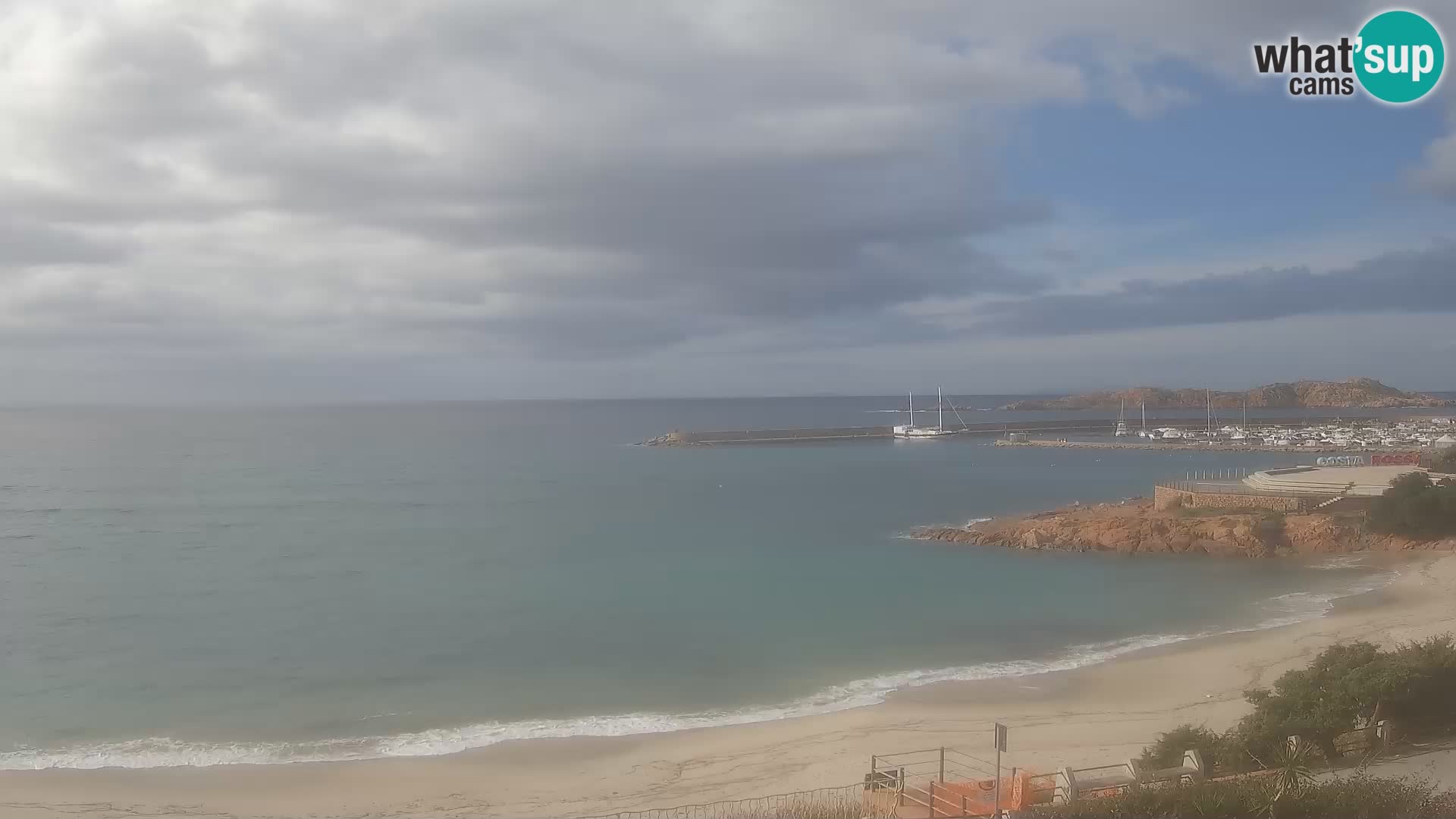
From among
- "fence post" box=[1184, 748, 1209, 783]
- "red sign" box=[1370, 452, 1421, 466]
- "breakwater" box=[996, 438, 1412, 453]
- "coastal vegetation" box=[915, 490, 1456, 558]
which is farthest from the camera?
"breakwater" box=[996, 438, 1412, 453]

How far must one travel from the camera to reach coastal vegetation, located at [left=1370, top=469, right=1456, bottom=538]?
3064cm

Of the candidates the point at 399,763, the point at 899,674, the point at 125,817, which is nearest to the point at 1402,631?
the point at 899,674

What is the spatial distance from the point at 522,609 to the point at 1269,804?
70.7 ft

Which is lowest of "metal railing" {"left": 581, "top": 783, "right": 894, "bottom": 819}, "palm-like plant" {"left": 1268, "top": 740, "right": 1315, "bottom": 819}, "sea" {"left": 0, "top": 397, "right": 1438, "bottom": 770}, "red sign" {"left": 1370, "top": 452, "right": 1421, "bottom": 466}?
"sea" {"left": 0, "top": 397, "right": 1438, "bottom": 770}

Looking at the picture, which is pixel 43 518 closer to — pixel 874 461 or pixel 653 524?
pixel 653 524

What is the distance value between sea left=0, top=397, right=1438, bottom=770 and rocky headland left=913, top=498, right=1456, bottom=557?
5.03 ft

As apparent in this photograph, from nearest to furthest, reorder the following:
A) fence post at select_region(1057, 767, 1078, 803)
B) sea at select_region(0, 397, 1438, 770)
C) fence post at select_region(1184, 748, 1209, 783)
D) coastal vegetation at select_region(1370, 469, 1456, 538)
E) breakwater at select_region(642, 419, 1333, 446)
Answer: fence post at select_region(1057, 767, 1078, 803), fence post at select_region(1184, 748, 1209, 783), sea at select_region(0, 397, 1438, 770), coastal vegetation at select_region(1370, 469, 1456, 538), breakwater at select_region(642, 419, 1333, 446)

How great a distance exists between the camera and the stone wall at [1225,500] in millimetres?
34816

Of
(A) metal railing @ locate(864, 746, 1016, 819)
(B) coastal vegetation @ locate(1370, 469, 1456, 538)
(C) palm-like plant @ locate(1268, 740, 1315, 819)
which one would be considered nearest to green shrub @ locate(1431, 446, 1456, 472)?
(B) coastal vegetation @ locate(1370, 469, 1456, 538)

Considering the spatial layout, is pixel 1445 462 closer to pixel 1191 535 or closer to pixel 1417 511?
pixel 1417 511

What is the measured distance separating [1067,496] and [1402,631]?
3233cm

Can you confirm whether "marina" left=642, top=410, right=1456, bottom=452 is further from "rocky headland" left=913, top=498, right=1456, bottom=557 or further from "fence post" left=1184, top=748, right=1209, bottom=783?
"fence post" left=1184, top=748, right=1209, bottom=783

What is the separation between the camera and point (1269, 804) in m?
7.87

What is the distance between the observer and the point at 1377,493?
34844 millimetres
